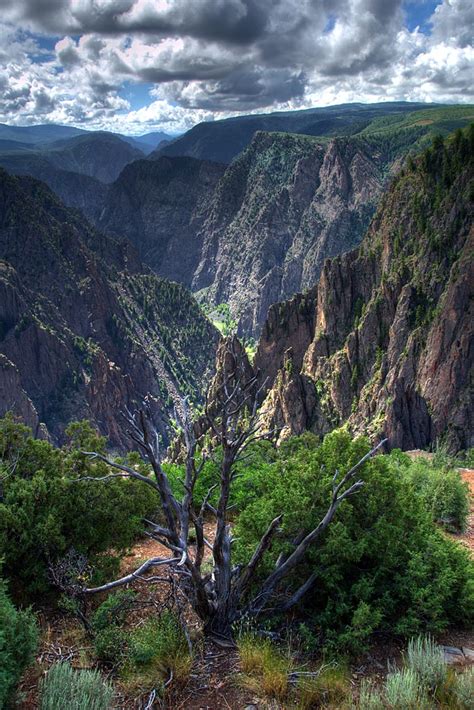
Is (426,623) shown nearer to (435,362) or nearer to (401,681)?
(401,681)

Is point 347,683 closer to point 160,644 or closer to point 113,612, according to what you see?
point 160,644

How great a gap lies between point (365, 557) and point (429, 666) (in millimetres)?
2455

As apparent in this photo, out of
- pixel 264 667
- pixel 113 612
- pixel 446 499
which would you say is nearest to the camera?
pixel 264 667

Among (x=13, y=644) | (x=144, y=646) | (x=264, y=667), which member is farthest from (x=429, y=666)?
(x=13, y=644)

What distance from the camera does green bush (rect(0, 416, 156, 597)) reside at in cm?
1033

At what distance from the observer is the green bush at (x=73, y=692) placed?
6728mm

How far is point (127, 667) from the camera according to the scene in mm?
8312

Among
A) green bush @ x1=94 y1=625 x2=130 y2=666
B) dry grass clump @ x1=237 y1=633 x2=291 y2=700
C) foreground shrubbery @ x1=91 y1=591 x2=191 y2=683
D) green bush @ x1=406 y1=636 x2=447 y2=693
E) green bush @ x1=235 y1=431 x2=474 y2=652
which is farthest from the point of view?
green bush @ x1=235 y1=431 x2=474 y2=652

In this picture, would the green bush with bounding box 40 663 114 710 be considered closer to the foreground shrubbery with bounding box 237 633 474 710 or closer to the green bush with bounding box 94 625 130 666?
the green bush with bounding box 94 625 130 666

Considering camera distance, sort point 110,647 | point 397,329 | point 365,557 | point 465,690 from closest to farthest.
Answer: point 465,690, point 110,647, point 365,557, point 397,329

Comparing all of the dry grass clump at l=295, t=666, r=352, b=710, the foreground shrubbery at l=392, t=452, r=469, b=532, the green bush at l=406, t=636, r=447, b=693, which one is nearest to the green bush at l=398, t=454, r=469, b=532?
the foreground shrubbery at l=392, t=452, r=469, b=532

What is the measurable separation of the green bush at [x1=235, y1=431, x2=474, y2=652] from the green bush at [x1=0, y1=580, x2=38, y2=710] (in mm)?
4212

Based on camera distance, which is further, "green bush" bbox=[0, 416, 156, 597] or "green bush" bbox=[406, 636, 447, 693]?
"green bush" bbox=[0, 416, 156, 597]

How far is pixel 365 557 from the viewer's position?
10.1m
